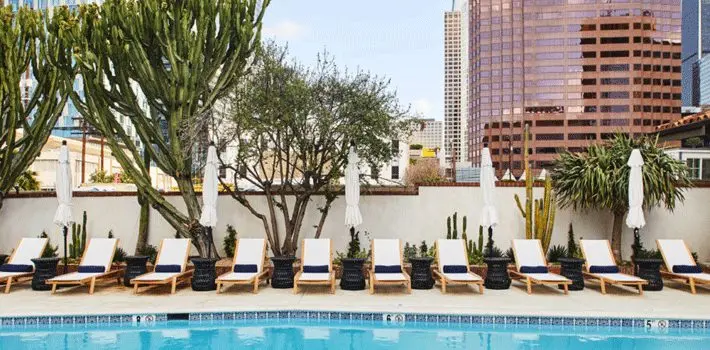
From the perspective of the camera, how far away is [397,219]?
13617mm

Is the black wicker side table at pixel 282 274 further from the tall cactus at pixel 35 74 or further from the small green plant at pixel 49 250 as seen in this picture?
the tall cactus at pixel 35 74

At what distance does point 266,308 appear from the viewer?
9172 millimetres

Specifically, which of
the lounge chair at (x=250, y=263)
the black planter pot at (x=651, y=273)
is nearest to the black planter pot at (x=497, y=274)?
the black planter pot at (x=651, y=273)

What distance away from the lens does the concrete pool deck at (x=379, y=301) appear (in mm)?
8984

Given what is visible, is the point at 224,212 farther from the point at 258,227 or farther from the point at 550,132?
the point at 550,132

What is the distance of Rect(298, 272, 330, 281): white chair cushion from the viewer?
10.4m

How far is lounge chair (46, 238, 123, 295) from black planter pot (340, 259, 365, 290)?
4.33 metres

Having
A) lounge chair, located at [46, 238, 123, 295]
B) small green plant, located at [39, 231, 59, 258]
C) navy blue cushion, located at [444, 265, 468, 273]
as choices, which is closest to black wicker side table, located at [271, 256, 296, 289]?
navy blue cushion, located at [444, 265, 468, 273]

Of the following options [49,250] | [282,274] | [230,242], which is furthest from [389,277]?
[49,250]

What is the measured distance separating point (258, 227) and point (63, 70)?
530cm

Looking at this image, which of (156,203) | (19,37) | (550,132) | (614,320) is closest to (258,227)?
(156,203)

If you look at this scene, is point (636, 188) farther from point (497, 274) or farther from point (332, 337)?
point (332, 337)

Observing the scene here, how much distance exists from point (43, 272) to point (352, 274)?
564 centimetres

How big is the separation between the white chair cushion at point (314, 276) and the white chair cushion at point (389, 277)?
2.97ft
